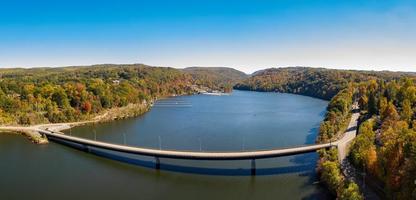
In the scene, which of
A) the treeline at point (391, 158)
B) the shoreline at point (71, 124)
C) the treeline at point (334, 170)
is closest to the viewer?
the treeline at point (391, 158)

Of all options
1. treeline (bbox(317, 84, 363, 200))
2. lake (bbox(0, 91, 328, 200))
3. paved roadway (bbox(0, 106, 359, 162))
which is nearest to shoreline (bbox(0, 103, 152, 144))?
→ lake (bbox(0, 91, 328, 200))

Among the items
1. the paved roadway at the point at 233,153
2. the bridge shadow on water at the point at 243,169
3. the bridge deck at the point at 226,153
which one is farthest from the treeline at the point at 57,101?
the bridge deck at the point at 226,153

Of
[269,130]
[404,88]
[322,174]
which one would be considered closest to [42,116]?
[269,130]

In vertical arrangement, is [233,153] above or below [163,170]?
above

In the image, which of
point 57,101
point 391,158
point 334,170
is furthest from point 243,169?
point 57,101

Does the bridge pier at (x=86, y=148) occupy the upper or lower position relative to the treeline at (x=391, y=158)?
lower

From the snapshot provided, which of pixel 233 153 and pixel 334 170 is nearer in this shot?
pixel 334 170

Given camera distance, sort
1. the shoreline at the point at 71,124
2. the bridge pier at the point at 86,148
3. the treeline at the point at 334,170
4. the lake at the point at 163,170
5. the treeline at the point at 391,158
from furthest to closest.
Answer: the shoreline at the point at 71,124
the bridge pier at the point at 86,148
the lake at the point at 163,170
the treeline at the point at 334,170
the treeline at the point at 391,158

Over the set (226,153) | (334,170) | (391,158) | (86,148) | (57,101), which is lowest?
(86,148)

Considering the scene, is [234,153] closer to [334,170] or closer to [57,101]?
[334,170]

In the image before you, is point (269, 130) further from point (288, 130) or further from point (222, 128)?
point (222, 128)

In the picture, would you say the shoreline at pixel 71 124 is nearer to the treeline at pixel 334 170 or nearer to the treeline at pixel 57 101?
the treeline at pixel 57 101
